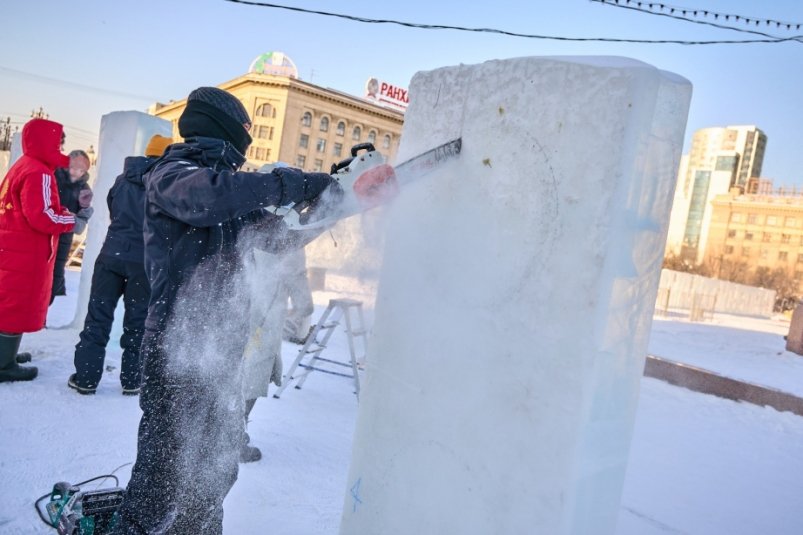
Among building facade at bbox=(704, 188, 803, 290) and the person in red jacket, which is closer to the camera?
the person in red jacket

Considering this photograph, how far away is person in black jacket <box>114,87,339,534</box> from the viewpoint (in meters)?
1.83

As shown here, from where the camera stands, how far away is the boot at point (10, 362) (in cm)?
373

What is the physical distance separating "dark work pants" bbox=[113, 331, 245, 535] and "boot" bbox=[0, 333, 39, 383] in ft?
8.48

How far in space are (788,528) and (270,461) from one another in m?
3.29

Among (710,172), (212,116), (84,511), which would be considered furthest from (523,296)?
(710,172)

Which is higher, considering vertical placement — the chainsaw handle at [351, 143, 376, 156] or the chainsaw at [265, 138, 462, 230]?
the chainsaw handle at [351, 143, 376, 156]

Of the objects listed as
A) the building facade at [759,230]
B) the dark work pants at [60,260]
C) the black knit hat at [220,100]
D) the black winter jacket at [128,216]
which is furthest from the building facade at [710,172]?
the black knit hat at [220,100]

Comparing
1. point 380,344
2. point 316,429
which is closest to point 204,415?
point 380,344

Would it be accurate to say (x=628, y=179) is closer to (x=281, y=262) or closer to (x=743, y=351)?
(x=281, y=262)

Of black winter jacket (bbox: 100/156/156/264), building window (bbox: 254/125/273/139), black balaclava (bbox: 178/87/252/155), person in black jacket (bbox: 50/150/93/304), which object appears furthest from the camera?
building window (bbox: 254/125/273/139)

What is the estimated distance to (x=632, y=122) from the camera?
1271mm

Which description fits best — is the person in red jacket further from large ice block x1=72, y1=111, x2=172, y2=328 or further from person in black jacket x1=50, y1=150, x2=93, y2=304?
large ice block x1=72, y1=111, x2=172, y2=328

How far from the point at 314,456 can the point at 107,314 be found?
1.80m

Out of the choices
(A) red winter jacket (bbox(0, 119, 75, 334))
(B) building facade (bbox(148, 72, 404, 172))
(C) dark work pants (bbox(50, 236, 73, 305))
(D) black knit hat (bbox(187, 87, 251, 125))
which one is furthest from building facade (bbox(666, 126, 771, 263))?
(D) black knit hat (bbox(187, 87, 251, 125))
